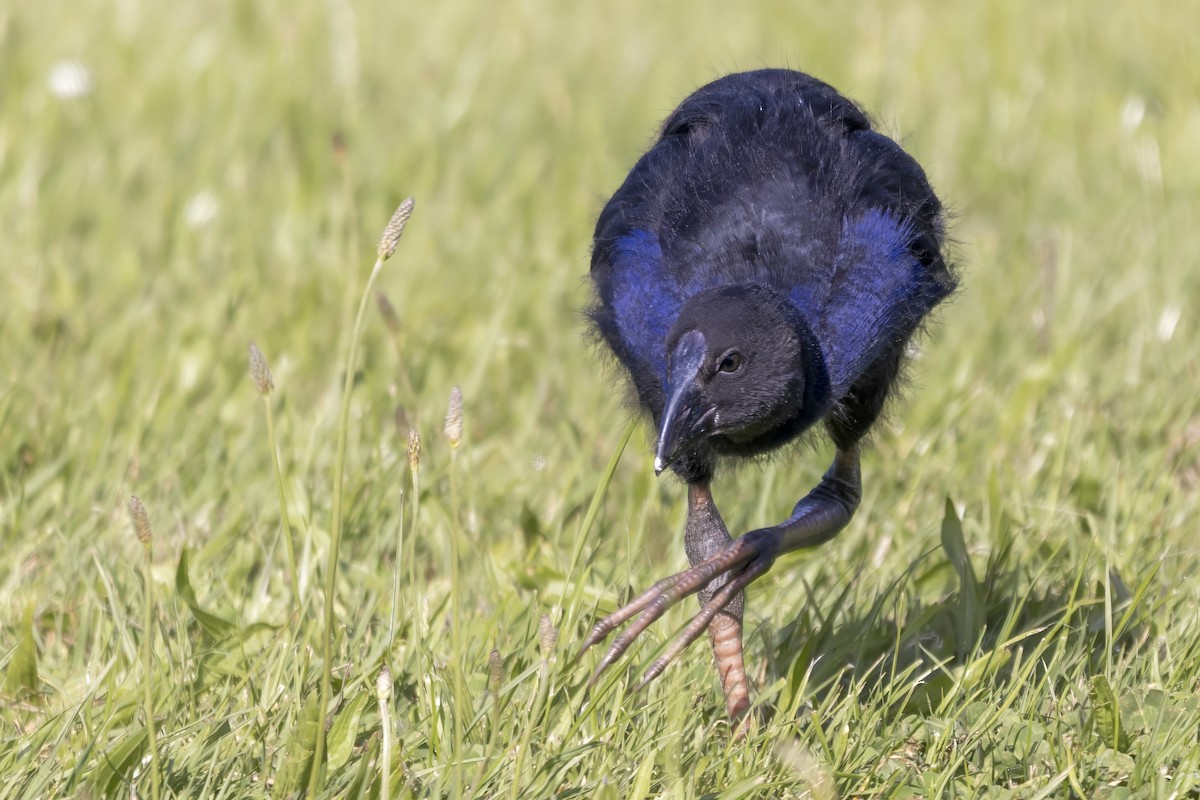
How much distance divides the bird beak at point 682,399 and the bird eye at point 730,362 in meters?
0.04

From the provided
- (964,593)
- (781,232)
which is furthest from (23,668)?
(964,593)

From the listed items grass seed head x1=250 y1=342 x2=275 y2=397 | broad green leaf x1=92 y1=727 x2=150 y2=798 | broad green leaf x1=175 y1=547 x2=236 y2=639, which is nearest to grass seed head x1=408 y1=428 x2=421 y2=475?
grass seed head x1=250 y1=342 x2=275 y2=397

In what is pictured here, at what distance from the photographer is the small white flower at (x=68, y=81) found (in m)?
6.60

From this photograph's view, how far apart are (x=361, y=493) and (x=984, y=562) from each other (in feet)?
5.35

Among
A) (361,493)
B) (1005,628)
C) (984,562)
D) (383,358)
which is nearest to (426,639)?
(361,493)

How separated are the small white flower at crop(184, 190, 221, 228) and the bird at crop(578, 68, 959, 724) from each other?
2.63 meters

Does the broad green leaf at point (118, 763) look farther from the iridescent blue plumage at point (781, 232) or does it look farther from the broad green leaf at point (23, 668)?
the iridescent blue plumage at point (781, 232)

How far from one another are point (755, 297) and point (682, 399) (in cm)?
25

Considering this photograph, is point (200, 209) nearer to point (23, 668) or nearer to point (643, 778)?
point (23, 668)

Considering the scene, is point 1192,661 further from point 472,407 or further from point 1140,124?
point 1140,124

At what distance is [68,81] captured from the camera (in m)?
6.62

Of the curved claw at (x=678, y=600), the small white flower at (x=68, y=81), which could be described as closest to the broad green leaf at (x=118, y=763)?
the curved claw at (x=678, y=600)

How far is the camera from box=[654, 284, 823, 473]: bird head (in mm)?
2975

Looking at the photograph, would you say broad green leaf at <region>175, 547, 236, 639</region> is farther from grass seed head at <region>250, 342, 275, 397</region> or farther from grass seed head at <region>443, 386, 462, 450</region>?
grass seed head at <region>443, 386, 462, 450</region>
